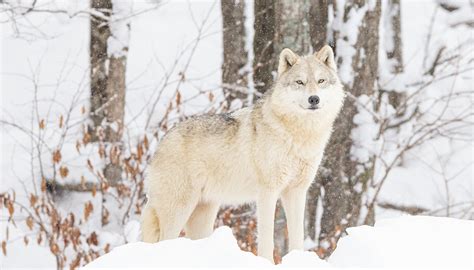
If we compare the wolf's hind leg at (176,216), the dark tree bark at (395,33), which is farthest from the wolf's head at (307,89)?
the dark tree bark at (395,33)

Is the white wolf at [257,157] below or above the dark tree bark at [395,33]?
below

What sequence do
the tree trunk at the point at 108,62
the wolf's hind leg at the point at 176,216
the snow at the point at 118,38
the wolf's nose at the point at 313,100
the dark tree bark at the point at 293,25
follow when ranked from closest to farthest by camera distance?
the wolf's nose at the point at 313,100 → the wolf's hind leg at the point at 176,216 → the dark tree bark at the point at 293,25 → the tree trunk at the point at 108,62 → the snow at the point at 118,38

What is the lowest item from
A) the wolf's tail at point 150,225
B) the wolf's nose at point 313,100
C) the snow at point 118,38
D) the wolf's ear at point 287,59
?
the wolf's tail at point 150,225

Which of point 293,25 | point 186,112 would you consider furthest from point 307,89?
point 186,112

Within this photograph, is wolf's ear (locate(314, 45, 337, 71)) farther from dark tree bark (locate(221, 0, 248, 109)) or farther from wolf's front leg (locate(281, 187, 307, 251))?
dark tree bark (locate(221, 0, 248, 109))

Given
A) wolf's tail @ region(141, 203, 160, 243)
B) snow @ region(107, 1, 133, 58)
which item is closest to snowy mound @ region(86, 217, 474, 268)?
wolf's tail @ region(141, 203, 160, 243)

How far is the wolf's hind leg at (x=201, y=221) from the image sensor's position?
6301 mm

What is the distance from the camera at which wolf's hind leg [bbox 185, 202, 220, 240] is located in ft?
20.7

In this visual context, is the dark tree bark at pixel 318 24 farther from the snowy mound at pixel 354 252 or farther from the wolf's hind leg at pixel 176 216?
the snowy mound at pixel 354 252

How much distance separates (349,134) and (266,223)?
357 centimetres

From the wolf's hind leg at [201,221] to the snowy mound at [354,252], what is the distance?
3.01 m

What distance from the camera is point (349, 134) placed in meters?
8.99

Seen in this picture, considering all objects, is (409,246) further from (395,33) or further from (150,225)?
(395,33)

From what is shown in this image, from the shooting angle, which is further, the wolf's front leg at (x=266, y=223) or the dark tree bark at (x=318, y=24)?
the dark tree bark at (x=318, y=24)
